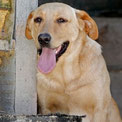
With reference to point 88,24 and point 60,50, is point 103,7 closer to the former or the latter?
point 88,24

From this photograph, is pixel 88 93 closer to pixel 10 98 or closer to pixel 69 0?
pixel 10 98

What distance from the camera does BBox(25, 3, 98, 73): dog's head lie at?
5.30m

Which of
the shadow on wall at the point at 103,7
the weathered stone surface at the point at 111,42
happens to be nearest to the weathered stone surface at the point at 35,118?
the weathered stone surface at the point at 111,42

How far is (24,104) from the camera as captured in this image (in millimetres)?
5641

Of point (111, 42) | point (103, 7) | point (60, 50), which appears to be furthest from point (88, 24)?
point (103, 7)

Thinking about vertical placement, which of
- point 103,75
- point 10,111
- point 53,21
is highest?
point 53,21

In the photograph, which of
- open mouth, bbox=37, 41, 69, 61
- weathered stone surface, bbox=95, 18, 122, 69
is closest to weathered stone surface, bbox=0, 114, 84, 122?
open mouth, bbox=37, 41, 69, 61

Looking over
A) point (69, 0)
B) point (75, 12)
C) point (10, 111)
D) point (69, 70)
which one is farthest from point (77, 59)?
point (69, 0)

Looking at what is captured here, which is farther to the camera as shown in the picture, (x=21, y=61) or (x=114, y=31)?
(x=114, y=31)

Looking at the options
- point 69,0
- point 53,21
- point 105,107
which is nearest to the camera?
point 53,21

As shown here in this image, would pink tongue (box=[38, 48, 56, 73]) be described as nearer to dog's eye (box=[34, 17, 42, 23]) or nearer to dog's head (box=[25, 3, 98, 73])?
dog's head (box=[25, 3, 98, 73])

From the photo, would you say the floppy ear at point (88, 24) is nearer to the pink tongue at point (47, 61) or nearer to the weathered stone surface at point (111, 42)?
the pink tongue at point (47, 61)

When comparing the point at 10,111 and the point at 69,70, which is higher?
the point at 69,70

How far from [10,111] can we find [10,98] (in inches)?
5.7
